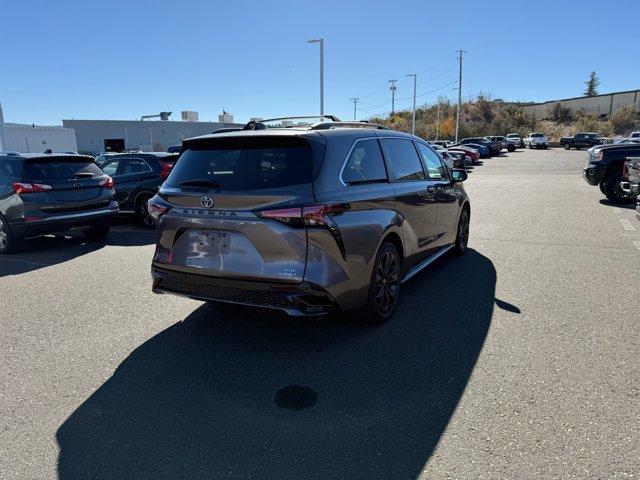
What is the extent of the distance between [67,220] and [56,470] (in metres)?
6.35

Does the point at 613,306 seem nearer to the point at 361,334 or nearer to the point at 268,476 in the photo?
the point at 361,334

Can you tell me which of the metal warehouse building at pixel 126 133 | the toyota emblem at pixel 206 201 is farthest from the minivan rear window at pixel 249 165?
A: the metal warehouse building at pixel 126 133

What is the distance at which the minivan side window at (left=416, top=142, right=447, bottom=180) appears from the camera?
19.1 ft

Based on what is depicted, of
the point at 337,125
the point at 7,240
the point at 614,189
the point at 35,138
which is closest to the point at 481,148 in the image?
the point at 614,189

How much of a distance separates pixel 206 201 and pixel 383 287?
5.89ft

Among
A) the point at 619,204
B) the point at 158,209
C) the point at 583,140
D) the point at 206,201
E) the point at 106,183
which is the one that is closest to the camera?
the point at 206,201

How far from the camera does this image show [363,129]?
462 centimetres

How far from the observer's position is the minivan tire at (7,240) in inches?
310

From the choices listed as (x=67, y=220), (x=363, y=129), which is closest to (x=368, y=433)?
(x=363, y=129)

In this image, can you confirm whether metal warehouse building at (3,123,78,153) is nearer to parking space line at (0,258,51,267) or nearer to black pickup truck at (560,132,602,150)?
parking space line at (0,258,51,267)

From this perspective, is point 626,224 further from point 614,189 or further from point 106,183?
point 106,183

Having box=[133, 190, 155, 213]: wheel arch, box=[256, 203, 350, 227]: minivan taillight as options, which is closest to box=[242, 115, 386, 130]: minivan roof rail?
box=[256, 203, 350, 227]: minivan taillight

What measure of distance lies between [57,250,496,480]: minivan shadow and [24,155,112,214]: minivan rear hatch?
4.66 meters

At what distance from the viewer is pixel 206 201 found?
3.77 meters
